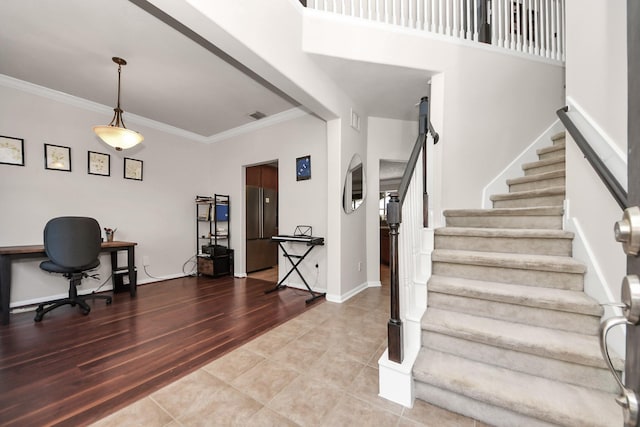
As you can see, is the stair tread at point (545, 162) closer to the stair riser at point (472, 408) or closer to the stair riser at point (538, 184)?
the stair riser at point (538, 184)

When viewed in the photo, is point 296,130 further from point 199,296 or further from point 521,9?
point 521,9

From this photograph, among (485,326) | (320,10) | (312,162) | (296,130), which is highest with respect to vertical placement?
(320,10)

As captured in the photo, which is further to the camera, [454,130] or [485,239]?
[454,130]

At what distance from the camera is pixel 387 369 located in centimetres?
147

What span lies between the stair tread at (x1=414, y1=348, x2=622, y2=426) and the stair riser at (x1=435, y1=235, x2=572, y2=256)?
89cm

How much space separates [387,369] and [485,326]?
0.65 meters

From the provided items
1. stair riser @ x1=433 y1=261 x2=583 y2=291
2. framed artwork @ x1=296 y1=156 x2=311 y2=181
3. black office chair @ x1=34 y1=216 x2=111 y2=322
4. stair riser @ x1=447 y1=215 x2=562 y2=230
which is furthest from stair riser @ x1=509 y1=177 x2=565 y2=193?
black office chair @ x1=34 y1=216 x2=111 y2=322

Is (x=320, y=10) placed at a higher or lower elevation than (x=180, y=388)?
higher

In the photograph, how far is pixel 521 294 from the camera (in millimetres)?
1539

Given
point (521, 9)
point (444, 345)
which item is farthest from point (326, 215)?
point (521, 9)

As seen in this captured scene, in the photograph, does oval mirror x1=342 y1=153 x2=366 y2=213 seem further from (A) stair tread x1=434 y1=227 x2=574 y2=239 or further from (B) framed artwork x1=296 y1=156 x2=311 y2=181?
(A) stair tread x1=434 y1=227 x2=574 y2=239

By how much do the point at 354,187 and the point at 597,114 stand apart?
247 cm

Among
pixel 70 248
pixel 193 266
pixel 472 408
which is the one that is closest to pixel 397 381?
pixel 472 408

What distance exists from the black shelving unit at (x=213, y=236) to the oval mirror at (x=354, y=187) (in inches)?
101
